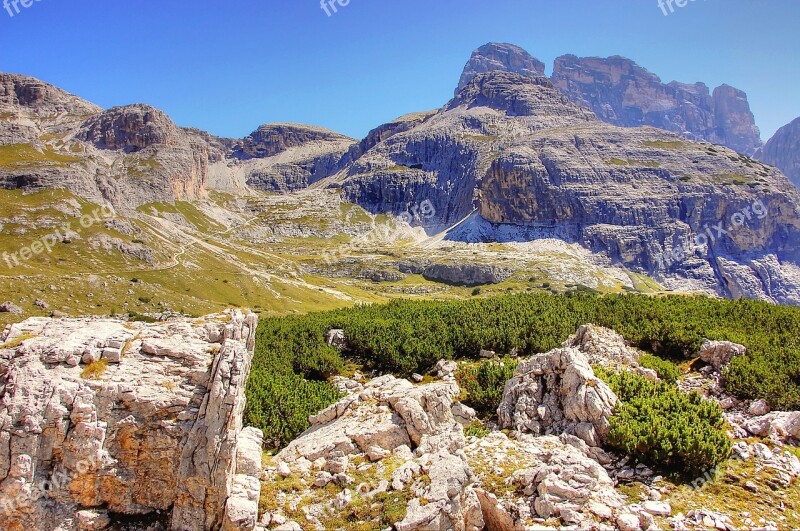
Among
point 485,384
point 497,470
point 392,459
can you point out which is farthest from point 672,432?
point 485,384

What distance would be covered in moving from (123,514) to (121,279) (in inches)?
5667

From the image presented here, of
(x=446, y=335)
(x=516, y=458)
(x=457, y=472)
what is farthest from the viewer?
(x=446, y=335)

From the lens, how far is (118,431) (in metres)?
18.1

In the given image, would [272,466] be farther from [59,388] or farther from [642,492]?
[642,492]

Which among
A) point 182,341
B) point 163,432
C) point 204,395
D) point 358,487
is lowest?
point 358,487

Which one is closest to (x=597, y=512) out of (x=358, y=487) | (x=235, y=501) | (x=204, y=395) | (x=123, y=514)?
(x=358, y=487)

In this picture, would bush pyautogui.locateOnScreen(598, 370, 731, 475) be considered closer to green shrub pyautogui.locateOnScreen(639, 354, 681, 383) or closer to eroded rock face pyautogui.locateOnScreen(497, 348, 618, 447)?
eroded rock face pyautogui.locateOnScreen(497, 348, 618, 447)

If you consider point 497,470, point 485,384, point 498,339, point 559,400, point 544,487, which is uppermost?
point 559,400

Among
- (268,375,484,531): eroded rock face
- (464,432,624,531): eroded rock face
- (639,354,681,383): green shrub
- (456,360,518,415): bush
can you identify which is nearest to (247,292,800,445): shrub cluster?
(639,354,681,383): green shrub

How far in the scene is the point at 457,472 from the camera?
19.6 m

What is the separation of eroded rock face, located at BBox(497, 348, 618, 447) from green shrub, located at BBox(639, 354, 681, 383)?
10.6 metres

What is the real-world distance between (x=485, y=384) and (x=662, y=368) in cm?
1296

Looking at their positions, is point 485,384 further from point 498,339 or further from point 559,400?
point 498,339

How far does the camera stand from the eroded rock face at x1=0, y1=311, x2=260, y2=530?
16.9 metres
